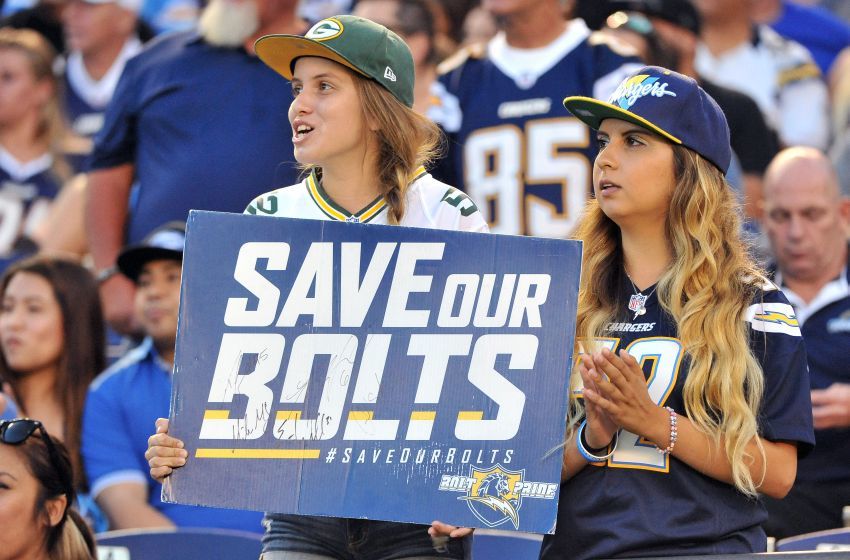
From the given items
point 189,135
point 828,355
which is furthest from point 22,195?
point 828,355

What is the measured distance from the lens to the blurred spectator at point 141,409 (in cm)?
488

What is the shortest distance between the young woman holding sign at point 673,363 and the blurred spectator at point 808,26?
3874mm

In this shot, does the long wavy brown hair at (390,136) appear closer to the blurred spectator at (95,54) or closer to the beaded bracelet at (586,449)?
the beaded bracelet at (586,449)

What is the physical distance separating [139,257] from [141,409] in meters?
0.66

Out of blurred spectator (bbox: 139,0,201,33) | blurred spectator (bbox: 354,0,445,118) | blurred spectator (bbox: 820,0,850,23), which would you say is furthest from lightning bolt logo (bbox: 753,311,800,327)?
blurred spectator (bbox: 139,0,201,33)

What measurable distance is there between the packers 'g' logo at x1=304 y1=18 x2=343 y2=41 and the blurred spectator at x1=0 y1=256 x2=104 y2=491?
2492 mm

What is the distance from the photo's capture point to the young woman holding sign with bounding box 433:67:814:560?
2904 mm

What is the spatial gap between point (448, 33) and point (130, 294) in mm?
2241

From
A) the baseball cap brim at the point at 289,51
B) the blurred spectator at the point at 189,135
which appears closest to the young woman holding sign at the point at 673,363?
the baseball cap brim at the point at 289,51

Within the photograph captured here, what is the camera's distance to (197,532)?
398 cm

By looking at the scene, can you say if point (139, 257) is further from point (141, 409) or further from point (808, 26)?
point (808, 26)

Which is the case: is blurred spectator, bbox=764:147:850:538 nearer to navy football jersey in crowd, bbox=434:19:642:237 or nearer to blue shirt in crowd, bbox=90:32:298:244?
navy football jersey in crowd, bbox=434:19:642:237

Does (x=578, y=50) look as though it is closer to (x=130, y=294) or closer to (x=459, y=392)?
(x=130, y=294)

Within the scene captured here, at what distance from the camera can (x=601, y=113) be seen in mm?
3154
